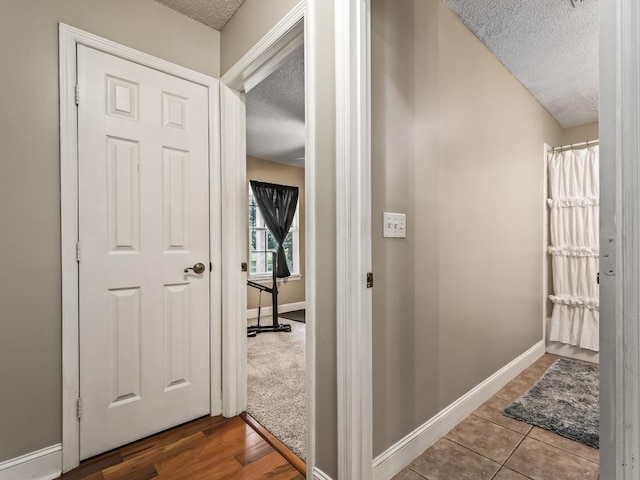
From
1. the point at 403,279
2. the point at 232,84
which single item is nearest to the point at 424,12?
the point at 232,84

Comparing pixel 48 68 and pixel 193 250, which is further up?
pixel 48 68

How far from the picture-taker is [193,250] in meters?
1.97

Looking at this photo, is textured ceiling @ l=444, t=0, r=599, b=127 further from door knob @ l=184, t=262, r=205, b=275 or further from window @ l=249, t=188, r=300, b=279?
→ window @ l=249, t=188, r=300, b=279

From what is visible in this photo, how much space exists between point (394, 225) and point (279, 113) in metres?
2.43

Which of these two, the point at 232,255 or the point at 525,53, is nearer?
the point at 232,255

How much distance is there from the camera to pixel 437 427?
180 cm

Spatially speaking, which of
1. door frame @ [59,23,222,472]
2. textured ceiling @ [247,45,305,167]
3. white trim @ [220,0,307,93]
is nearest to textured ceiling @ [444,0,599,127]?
white trim @ [220,0,307,93]

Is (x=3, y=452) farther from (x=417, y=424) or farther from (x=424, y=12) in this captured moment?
(x=424, y=12)

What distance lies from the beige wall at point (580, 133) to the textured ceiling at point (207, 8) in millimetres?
3989

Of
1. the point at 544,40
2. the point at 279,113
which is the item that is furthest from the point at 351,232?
the point at 279,113

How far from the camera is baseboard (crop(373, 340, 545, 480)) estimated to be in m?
1.48

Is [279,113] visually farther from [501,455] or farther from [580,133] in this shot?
[580,133]

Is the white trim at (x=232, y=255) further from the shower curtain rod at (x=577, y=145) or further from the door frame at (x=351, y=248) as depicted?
the shower curtain rod at (x=577, y=145)

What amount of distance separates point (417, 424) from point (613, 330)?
4.13 feet
